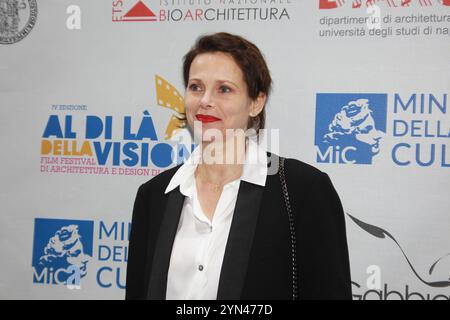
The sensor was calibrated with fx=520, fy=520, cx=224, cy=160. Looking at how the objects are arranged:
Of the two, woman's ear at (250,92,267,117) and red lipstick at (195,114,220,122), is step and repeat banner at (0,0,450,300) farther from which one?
red lipstick at (195,114,220,122)

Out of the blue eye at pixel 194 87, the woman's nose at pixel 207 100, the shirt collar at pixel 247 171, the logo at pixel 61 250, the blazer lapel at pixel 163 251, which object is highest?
the blue eye at pixel 194 87

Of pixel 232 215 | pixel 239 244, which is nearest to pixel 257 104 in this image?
pixel 232 215

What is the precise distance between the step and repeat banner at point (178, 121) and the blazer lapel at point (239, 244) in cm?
99

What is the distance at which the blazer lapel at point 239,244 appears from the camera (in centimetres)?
154

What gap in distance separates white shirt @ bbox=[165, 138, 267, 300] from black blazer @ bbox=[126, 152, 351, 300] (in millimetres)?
30

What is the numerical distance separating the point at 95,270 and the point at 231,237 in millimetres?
1412

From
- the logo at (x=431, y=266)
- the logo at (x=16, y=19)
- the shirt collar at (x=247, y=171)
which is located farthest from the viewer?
the logo at (x=16, y=19)

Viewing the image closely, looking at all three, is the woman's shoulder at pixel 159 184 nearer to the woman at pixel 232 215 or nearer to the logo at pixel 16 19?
the woman at pixel 232 215

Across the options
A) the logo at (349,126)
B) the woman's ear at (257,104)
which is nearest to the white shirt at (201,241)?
the woman's ear at (257,104)

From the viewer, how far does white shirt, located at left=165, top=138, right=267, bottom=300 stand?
1595 mm

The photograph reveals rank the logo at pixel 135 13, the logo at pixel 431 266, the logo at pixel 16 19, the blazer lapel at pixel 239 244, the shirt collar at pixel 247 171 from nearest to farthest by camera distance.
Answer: the blazer lapel at pixel 239 244, the shirt collar at pixel 247 171, the logo at pixel 431 266, the logo at pixel 135 13, the logo at pixel 16 19

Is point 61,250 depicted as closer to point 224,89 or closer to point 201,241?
point 201,241

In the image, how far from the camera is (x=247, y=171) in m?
1.72
